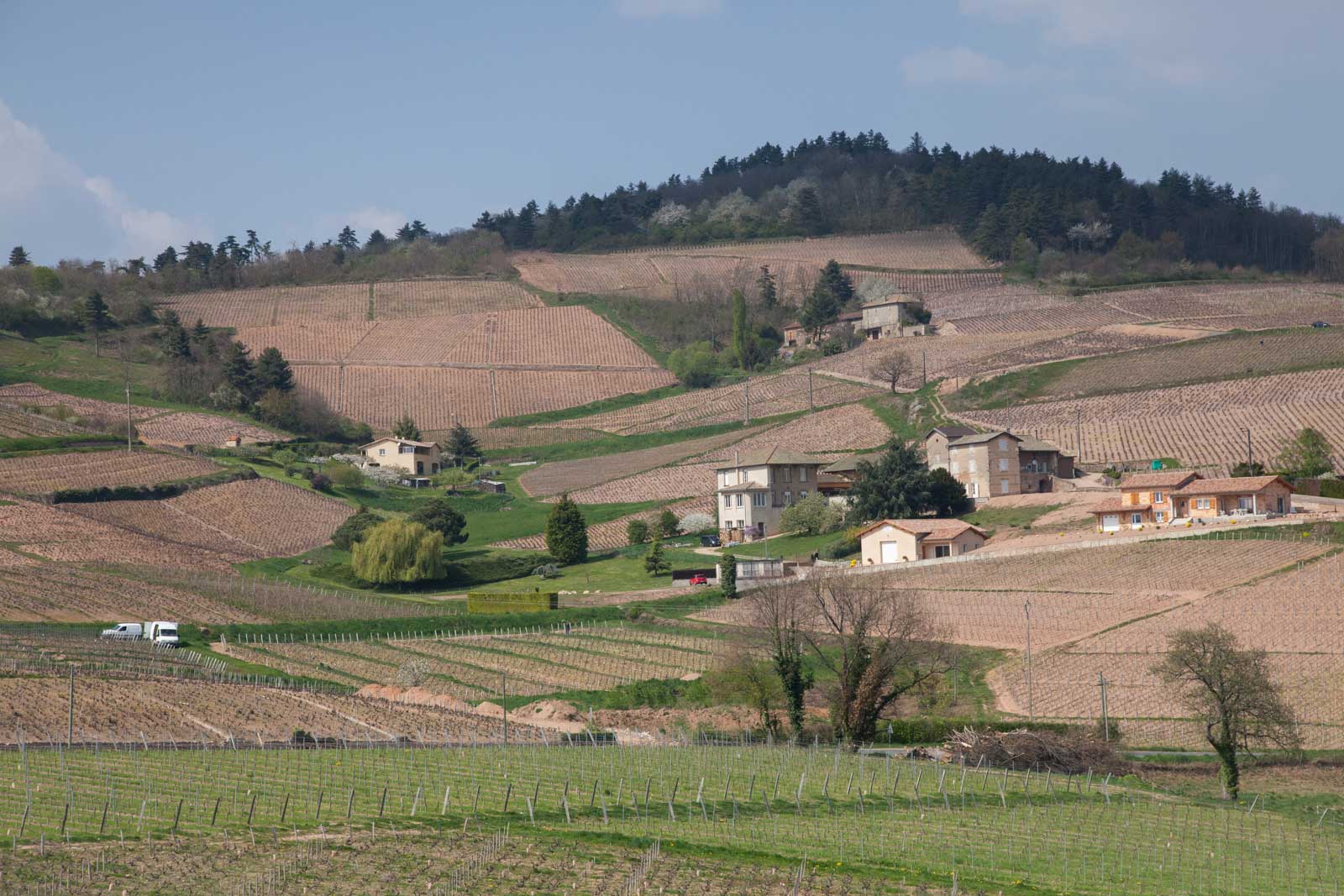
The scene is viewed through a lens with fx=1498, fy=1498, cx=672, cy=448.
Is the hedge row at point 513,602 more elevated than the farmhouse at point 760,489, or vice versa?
the farmhouse at point 760,489

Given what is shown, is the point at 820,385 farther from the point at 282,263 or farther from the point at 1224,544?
the point at 282,263

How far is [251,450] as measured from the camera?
360 ft

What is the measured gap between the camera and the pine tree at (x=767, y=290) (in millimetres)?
166750

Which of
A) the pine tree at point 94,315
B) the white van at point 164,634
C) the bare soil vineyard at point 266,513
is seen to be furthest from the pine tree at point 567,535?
the pine tree at point 94,315

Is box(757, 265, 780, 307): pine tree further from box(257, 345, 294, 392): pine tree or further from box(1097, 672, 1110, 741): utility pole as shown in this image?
box(1097, 672, 1110, 741): utility pole

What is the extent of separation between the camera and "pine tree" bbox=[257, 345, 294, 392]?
126250 millimetres

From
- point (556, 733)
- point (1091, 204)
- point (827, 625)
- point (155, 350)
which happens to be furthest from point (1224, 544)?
point (1091, 204)

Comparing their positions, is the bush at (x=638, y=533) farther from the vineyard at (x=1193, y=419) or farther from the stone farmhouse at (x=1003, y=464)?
the vineyard at (x=1193, y=419)

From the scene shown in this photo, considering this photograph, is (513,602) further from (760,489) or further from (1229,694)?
(1229,694)

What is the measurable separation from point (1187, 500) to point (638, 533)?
31.8 m

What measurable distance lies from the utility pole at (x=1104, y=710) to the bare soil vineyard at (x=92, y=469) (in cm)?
6245

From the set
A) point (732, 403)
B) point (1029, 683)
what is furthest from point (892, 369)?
point (1029, 683)

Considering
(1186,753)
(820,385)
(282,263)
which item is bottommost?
(1186,753)

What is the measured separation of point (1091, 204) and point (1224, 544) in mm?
122895
